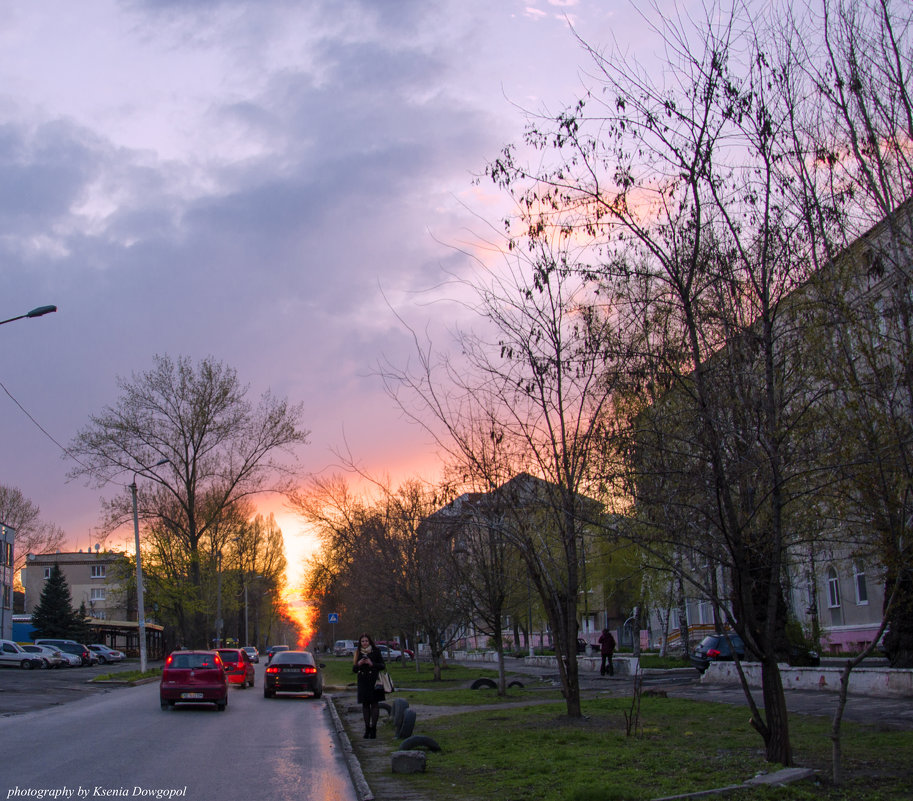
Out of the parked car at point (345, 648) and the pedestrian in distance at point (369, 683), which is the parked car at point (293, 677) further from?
the parked car at point (345, 648)

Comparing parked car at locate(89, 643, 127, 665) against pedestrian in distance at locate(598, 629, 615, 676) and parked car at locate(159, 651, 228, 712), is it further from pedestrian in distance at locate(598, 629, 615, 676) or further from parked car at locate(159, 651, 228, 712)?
parked car at locate(159, 651, 228, 712)

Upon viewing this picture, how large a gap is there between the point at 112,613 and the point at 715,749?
105614mm

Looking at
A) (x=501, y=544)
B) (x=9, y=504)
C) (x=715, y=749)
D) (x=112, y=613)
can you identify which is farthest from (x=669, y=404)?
(x=112, y=613)

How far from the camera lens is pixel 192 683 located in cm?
2227

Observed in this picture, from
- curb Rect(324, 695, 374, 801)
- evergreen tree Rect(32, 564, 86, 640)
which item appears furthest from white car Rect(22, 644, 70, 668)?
curb Rect(324, 695, 374, 801)

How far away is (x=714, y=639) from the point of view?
29.0 m

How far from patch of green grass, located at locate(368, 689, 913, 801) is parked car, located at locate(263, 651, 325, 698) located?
42.2ft

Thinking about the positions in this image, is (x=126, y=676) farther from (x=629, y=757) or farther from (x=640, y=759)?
(x=640, y=759)

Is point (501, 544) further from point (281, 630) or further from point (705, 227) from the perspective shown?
point (281, 630)

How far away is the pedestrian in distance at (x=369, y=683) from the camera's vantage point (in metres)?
15.7

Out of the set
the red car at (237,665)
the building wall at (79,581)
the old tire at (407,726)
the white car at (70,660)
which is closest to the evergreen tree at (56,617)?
the white car at (70,660)

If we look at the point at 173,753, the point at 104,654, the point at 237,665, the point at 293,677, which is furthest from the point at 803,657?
the point at 104,654

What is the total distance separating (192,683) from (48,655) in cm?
3578

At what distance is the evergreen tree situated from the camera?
74.0 meters
